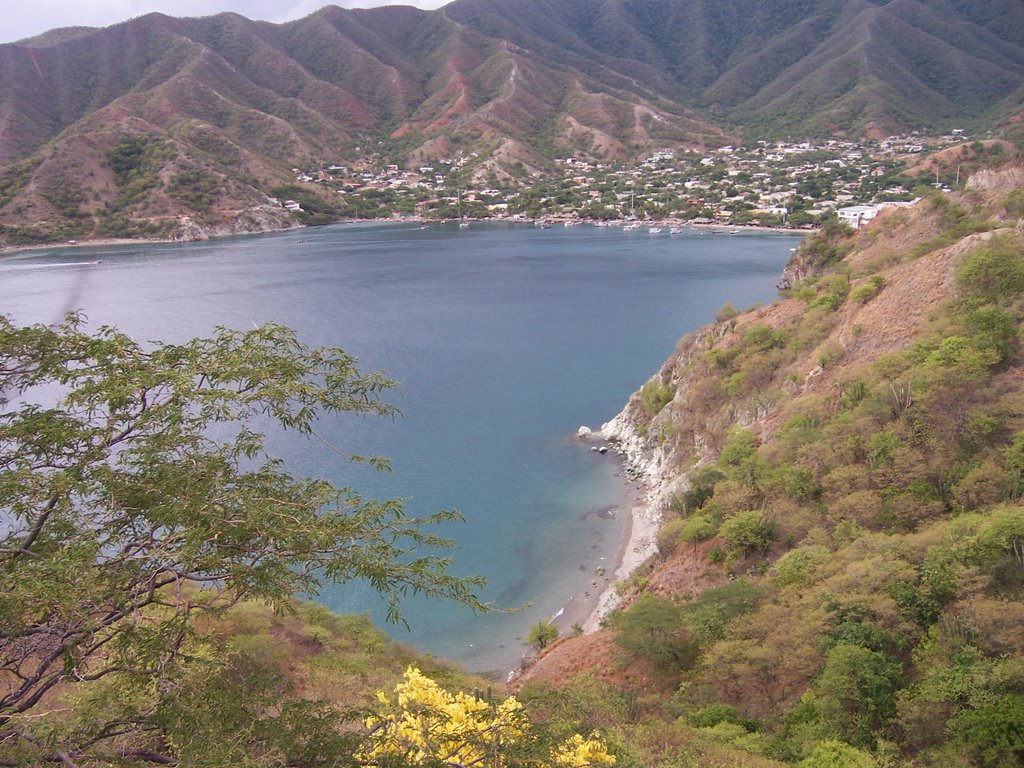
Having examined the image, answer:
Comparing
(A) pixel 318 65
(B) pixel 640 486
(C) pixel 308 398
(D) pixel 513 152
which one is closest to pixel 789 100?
(D) pixel 513 152

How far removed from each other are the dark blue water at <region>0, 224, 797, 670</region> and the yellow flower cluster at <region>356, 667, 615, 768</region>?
11.7m

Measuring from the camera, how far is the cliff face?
47.4 ft

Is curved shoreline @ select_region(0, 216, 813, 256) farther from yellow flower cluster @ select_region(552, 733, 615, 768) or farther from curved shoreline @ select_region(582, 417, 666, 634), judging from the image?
yellow flower cluster @ select_region(552, 733, 615, 768)

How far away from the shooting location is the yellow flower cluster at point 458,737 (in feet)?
14.7

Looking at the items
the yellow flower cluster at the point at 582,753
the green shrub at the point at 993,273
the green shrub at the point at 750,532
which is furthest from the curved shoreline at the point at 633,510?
the yellow flower cluster at the point at 582,753

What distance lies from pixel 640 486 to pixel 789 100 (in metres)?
180

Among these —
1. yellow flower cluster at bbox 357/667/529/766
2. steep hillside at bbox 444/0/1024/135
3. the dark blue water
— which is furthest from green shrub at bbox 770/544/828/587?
steep hillside at bbox 444/0/1024/135

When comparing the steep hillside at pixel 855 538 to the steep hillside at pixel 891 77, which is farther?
the steep hillside at pixel 891 77

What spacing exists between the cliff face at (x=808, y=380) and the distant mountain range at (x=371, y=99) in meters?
89.7

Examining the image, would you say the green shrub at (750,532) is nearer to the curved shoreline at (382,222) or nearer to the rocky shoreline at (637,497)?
the rocky shoreline at (637,497)

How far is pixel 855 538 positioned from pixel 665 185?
111 meters

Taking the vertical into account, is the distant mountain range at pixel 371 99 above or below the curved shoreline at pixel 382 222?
above

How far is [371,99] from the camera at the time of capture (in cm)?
16425

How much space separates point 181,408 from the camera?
189 inches
